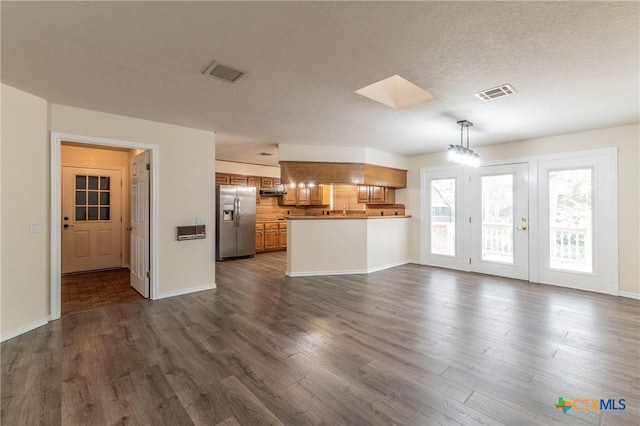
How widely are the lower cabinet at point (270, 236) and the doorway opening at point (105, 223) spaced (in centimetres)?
319

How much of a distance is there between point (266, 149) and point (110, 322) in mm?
3941

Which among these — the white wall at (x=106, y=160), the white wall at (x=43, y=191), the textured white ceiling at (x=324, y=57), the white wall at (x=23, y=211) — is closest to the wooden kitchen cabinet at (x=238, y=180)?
the white wall at (x=106, y=160)

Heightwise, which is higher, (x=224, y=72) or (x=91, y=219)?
(x=224, y=72)

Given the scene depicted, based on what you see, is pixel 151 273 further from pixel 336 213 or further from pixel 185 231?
pixel 336 213

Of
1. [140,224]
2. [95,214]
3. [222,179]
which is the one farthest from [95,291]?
[222,179]

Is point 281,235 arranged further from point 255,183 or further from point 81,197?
point 81,197

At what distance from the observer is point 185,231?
4281 mm

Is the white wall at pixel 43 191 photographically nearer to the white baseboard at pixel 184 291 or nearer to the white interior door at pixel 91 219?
the white baseboard at pixel 184 291

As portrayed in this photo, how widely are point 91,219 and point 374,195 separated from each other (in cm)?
607

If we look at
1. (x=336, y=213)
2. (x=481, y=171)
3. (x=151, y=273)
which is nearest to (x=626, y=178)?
(x=481, y=171)

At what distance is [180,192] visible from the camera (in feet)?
14.0

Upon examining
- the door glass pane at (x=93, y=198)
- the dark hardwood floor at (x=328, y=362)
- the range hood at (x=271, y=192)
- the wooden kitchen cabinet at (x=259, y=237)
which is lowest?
the dark hardwood floor at (x=328, y=362)

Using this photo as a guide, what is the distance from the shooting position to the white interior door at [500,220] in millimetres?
5133

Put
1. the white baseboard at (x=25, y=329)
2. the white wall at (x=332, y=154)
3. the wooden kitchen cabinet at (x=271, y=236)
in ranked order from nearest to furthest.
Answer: the white baseboard at (x=25, y=329) < the white wall at (x=332, y=154) < the wooden kitchen cabinet at (x=271, y=236)
